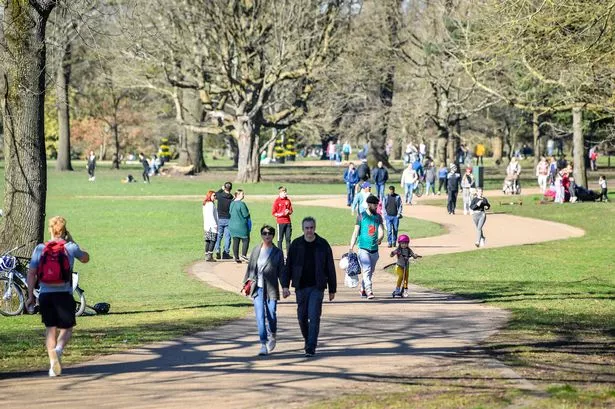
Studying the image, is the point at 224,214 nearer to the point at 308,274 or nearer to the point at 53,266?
the point at 308,274

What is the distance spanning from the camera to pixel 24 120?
18.1m

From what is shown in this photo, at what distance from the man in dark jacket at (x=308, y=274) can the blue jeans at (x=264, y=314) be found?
0.74 ft

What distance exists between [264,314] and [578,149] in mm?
35738

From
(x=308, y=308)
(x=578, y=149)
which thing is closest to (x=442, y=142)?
(x=578, y=149)

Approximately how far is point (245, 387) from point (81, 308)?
6430 mm

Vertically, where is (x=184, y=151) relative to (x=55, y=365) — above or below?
above

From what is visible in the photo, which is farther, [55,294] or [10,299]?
[10,299]

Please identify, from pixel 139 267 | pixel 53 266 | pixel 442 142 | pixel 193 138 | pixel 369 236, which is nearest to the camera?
pixel 53 266

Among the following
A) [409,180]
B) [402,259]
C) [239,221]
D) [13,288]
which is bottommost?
[13,288]

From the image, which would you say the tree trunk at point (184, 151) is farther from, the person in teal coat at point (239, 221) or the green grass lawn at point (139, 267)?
the person in teal coat at point (239, 221)

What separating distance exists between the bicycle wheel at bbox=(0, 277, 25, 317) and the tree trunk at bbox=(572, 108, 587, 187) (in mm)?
31302

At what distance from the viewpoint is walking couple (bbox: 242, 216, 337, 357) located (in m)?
13.7

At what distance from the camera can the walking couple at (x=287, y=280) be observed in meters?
13.7

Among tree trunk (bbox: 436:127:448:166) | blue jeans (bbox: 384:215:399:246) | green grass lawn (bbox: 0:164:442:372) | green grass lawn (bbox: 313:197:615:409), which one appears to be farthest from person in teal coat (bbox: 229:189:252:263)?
tree trunk (bbox: 436:127:448:166)
